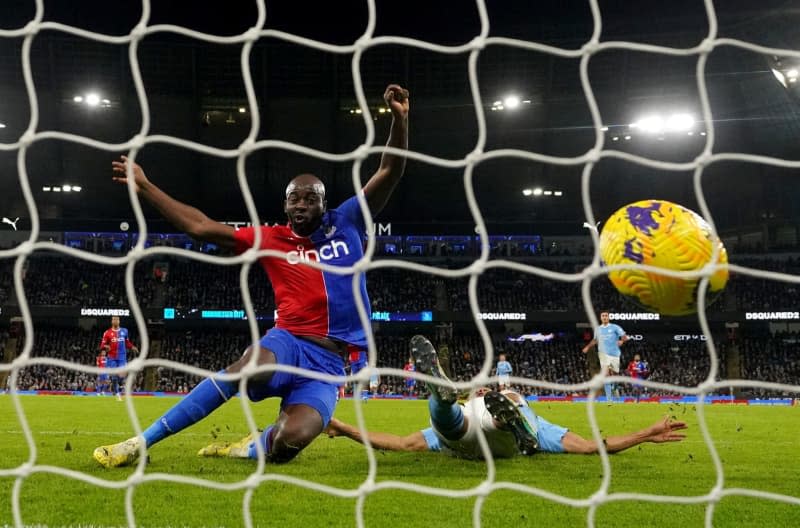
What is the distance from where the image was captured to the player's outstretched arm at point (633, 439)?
481cm

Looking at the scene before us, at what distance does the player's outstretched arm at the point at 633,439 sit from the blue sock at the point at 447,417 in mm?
1226

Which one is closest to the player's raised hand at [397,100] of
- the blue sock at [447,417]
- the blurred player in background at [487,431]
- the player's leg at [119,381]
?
the blurred player in background at [487,431]

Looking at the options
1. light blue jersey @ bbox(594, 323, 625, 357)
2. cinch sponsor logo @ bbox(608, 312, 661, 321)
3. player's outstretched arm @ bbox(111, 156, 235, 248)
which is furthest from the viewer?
cinch sponsor logo @ bbox(608, 312, 661, 321)

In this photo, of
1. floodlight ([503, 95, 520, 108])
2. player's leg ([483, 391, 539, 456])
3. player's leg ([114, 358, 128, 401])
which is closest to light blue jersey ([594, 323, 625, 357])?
player's leg ([483, 391, 539, 456])

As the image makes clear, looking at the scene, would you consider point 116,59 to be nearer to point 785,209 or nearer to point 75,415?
point 75,415

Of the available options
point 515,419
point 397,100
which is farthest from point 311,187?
point 515,419

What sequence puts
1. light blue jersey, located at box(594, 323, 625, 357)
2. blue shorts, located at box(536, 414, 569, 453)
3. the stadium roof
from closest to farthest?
blue shorts, located at box(536, 414, 569, 453)
light blue jersey, located at box(594, 323, 625, 357)
the stadium roof

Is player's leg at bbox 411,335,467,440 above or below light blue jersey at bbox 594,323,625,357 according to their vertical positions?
above

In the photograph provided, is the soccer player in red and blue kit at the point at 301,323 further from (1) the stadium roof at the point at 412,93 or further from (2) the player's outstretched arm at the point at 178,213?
(1) the stadium roof at the point at 412,93

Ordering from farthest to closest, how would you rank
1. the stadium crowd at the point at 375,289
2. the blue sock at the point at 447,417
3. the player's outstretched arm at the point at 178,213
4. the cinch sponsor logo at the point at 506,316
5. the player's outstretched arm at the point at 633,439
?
the cinch sponsor logo at the point at 506,316 → the stadium crowd at the point at 375,289 → the player's outstretched arm at the point at 633,439 → the blue sock at the point at 447,417 → the player's outstretched arm at the point at 178,213

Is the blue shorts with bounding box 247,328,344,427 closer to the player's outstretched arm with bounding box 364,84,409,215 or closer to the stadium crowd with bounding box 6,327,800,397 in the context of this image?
the player's outstretched arm with bounding box 364,84,409,215

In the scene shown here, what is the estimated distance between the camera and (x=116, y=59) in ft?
81.1

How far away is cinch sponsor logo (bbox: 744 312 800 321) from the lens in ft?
98.6

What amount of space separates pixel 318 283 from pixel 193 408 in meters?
1.09
